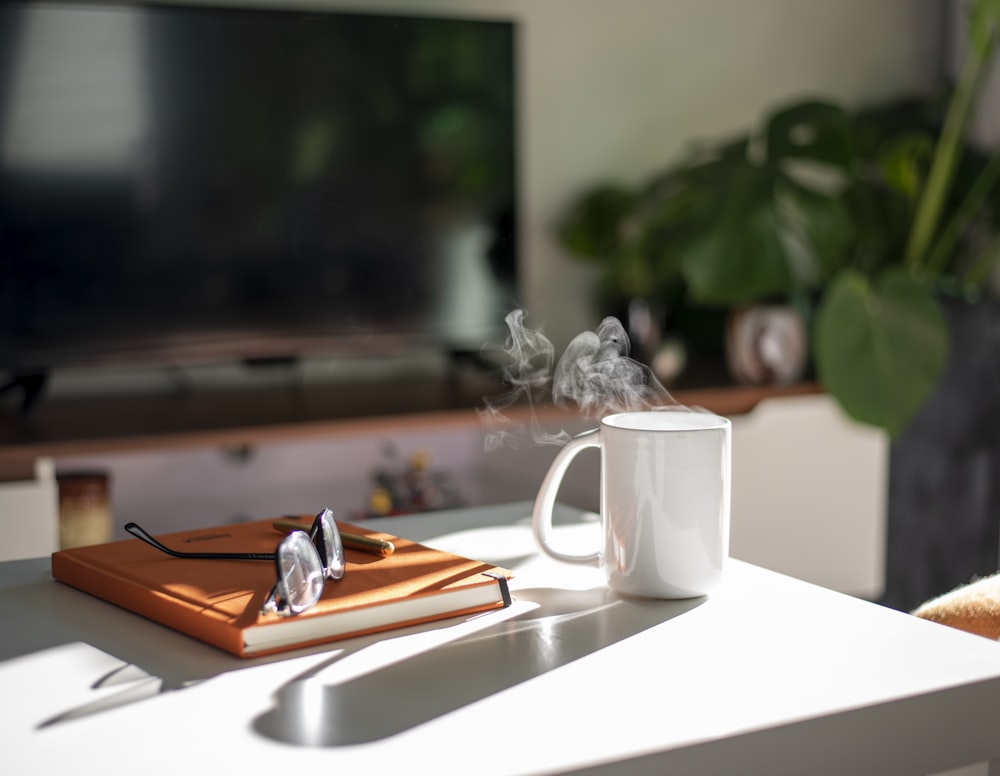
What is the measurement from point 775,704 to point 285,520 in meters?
0.45

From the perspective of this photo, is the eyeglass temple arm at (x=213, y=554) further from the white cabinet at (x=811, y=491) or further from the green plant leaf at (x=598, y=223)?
the green plant leaf at (x=598, y=223)

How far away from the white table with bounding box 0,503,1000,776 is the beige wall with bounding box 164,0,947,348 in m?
1.87

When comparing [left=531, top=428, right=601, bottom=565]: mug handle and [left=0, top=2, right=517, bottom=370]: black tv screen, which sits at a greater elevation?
[left=0, top=2, right=517, bottom=370]: black tv screen

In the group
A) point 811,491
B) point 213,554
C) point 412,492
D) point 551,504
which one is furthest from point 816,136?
point 213,554

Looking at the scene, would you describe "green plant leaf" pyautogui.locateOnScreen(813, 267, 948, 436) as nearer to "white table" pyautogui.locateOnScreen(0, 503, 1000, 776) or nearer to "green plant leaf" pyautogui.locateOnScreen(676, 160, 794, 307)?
"green plant leaf" pyautogui.locateOnScreen(676, 160, 794, 307)

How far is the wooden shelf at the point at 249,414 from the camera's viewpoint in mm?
1885

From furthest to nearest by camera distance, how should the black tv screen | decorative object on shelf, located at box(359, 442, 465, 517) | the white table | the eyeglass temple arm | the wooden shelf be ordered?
decorative object on shelf, located at box(359, 442, 465, 517) → the black tv screen → the wooden shelf → the eyeglass temple arm → the white table

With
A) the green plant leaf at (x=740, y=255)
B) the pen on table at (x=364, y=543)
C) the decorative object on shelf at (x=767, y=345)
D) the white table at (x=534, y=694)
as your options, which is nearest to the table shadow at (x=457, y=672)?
the white table at (x=534, y=694)

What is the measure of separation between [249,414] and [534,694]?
1595 millimetres

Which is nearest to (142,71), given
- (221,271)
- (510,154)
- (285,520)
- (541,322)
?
(221,271)

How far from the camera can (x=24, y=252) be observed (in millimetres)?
2092

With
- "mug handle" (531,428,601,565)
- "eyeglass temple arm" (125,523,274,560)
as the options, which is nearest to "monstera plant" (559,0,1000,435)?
"mug handle" (531,428,601,565)

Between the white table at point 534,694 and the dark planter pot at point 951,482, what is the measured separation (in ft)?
5.83

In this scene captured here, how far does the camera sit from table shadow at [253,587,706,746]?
0.59 m
